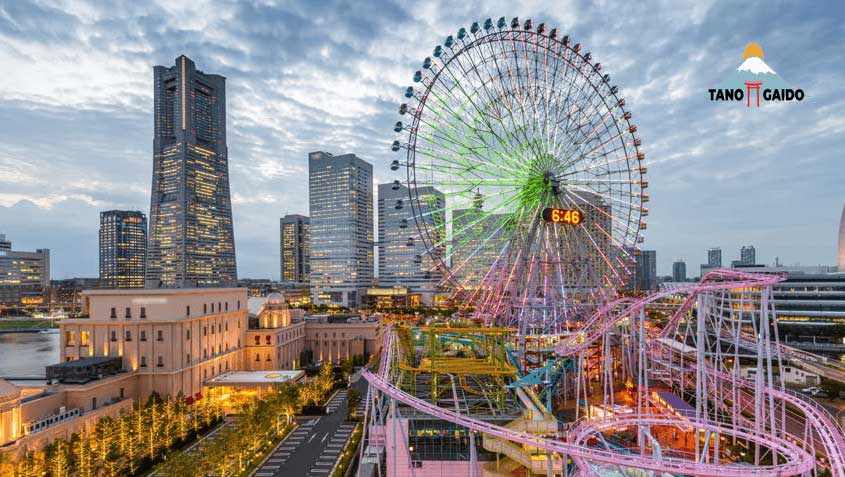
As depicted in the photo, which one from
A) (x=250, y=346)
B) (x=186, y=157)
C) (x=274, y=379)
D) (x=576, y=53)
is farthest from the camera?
(x=186, y=157)

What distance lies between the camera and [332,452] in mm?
42844

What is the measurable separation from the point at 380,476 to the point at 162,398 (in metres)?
27.4

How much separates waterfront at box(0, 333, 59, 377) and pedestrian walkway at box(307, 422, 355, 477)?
6089cm

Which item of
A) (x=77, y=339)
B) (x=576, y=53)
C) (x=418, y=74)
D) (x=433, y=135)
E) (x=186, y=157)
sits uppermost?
(x=186, y=157)

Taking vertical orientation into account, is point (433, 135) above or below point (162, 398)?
above

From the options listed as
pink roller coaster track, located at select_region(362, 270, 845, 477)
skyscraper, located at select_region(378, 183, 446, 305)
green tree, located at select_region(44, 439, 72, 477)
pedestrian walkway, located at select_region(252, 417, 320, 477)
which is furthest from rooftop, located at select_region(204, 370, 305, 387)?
skyscraper, located at select_region(378, 183, 446, 305)

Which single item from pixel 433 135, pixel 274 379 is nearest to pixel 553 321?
pixel 433 135

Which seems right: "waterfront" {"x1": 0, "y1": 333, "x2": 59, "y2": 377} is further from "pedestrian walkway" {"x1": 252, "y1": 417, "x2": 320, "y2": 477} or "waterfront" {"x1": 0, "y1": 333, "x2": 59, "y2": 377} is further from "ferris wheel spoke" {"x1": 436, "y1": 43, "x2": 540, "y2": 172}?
"ferris wheel spoke" {"x1": 436, "y1": 43, "x2": 540, "y2": 172}

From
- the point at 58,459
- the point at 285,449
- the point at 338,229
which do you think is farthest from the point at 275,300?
the point at 338,229

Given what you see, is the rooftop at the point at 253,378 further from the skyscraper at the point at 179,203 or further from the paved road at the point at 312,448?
the skyscraper at the point at 179,203

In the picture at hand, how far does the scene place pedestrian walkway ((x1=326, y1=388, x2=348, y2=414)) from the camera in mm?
56062

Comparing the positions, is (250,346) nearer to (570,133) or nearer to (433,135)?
(433,135)

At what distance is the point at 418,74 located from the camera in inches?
1767

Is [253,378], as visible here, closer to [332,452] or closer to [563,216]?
[332,452]
